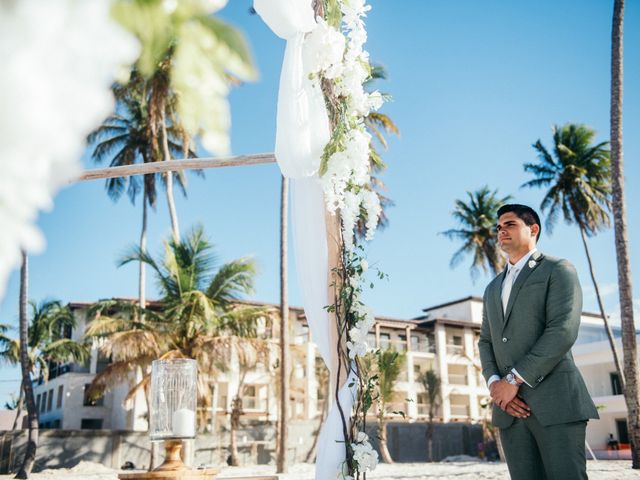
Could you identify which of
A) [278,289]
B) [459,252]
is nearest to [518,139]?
[459,252]

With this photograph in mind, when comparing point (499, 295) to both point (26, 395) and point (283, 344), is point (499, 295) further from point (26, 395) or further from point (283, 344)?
point (26, 395)

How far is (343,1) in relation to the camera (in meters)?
3.82

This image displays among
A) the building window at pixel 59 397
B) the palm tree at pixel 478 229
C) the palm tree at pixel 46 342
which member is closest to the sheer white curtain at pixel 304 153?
the palm tree at pixel 478 229

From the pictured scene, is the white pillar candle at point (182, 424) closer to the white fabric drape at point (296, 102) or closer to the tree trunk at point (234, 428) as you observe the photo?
the white fabric drape at point (296, 102)

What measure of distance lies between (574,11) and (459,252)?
39.1ft

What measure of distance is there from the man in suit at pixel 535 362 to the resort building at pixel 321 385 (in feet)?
40.9

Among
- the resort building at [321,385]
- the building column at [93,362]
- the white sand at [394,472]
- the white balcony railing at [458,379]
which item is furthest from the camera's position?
the white balcony railing at [458,379]

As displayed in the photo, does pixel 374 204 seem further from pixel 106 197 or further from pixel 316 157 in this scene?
pixel 106 197

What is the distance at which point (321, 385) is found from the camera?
27641 mm

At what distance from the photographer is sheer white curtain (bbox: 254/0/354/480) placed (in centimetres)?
348

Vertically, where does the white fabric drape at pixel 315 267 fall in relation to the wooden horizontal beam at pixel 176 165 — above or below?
below

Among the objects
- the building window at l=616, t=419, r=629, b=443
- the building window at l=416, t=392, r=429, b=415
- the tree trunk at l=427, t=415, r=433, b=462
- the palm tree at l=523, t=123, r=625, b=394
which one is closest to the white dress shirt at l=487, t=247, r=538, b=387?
the palm tree at l=523, t=123, r=625, b=394

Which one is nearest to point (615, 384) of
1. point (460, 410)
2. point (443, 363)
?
point (443, 363)

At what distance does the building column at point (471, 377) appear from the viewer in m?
34.3
